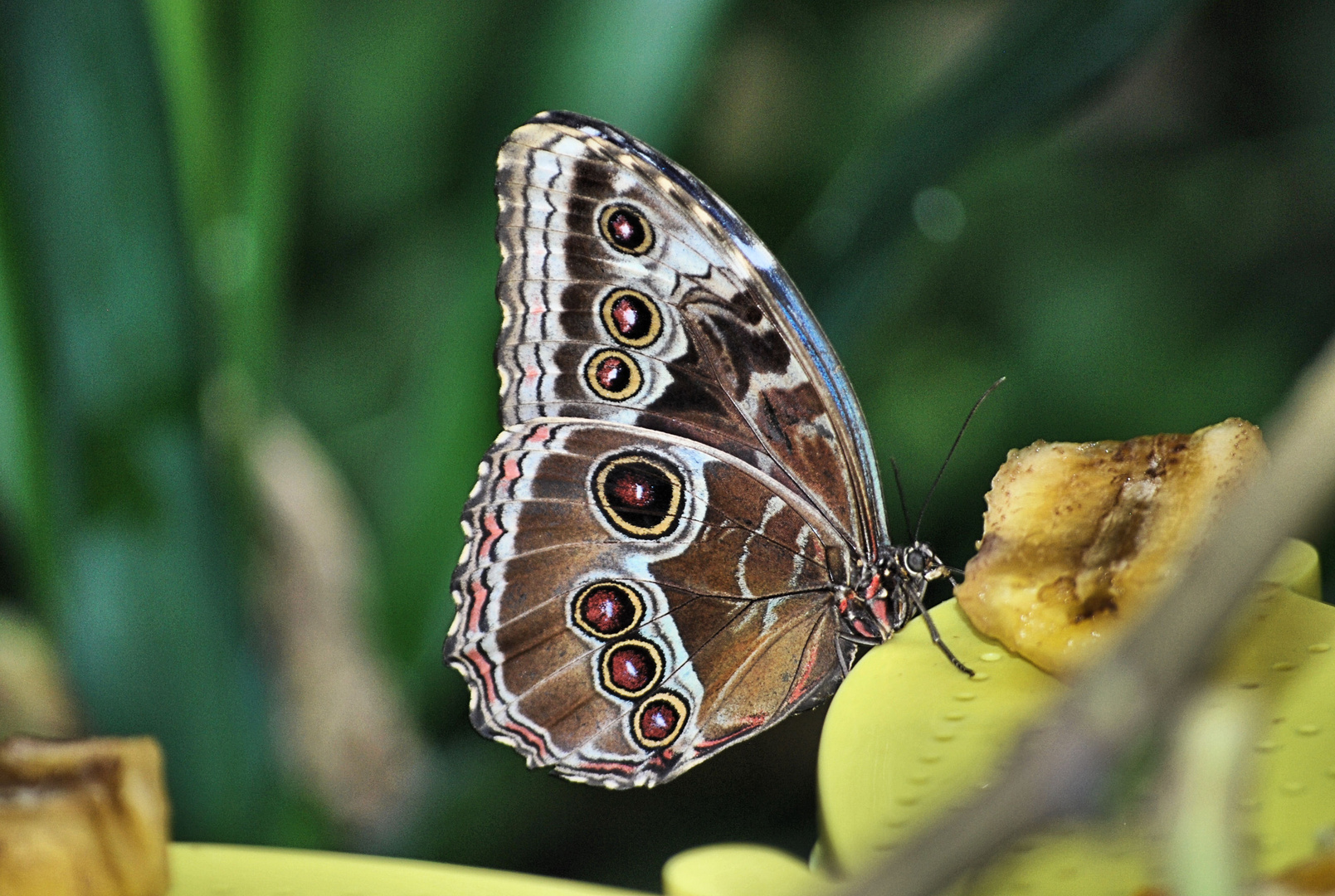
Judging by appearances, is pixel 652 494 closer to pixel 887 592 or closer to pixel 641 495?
pixel 641 495

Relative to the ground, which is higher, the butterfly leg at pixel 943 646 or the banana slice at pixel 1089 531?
the banana slice at pixel 1089 531

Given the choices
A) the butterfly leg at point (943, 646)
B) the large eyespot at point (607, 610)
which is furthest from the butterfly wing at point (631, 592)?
the butterfly leg at point (943, 646)

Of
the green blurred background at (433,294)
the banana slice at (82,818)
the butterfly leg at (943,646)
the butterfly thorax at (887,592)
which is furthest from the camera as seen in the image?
the green blurred background at (433,294)

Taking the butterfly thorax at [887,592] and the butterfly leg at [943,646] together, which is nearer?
the butterfly leg at [943,646]

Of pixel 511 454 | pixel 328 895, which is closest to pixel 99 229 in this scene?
pixel 511 454

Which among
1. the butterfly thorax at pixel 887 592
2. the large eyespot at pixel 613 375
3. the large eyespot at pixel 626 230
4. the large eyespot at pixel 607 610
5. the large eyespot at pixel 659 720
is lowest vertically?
the large eyespot at pixel 659 720

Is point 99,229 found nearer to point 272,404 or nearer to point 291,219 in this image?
point 272,404

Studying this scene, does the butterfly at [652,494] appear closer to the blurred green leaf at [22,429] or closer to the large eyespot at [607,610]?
the large eyespot at [607,610]

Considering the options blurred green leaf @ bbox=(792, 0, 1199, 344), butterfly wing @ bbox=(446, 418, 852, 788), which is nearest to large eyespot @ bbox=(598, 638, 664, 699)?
butterfly wing @ bbox=(446, 418, 852, 788)
